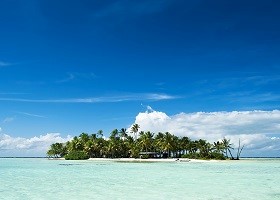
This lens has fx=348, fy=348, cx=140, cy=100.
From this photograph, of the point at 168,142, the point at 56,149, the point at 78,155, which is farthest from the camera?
the point at 56,149

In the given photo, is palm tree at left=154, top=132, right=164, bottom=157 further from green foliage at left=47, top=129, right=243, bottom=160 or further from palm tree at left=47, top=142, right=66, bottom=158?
palm tree at left=47, top=142, right=66, bottom=158

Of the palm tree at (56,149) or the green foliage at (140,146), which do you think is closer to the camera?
the green foliage at (140,146)

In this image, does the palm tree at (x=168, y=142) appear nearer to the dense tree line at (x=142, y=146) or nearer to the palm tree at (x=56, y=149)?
the dense tree line at (x=142, y=146)

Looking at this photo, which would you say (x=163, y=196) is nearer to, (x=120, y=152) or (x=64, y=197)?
(x=64, y=197)

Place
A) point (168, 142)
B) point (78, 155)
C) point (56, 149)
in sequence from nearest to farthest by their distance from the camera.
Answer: point (168, 142) < point (78, 155) < point (56, 149)

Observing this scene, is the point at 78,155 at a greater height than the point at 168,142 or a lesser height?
lesser

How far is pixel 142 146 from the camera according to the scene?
336 feet

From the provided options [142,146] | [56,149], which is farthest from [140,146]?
[56,149]

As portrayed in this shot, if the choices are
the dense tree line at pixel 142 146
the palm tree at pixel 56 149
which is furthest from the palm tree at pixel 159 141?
the palm tree at pixel 56 149

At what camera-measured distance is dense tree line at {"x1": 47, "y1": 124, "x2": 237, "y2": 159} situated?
98.0m

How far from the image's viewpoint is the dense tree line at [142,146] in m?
98.0

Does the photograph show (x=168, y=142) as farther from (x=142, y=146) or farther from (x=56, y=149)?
(x=56, y=149)

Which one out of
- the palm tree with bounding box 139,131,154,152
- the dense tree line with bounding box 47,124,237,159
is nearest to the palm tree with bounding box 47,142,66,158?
the dense tree line with bounding box 47,124,237,159

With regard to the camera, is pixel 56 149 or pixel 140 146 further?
pixel 56 149
